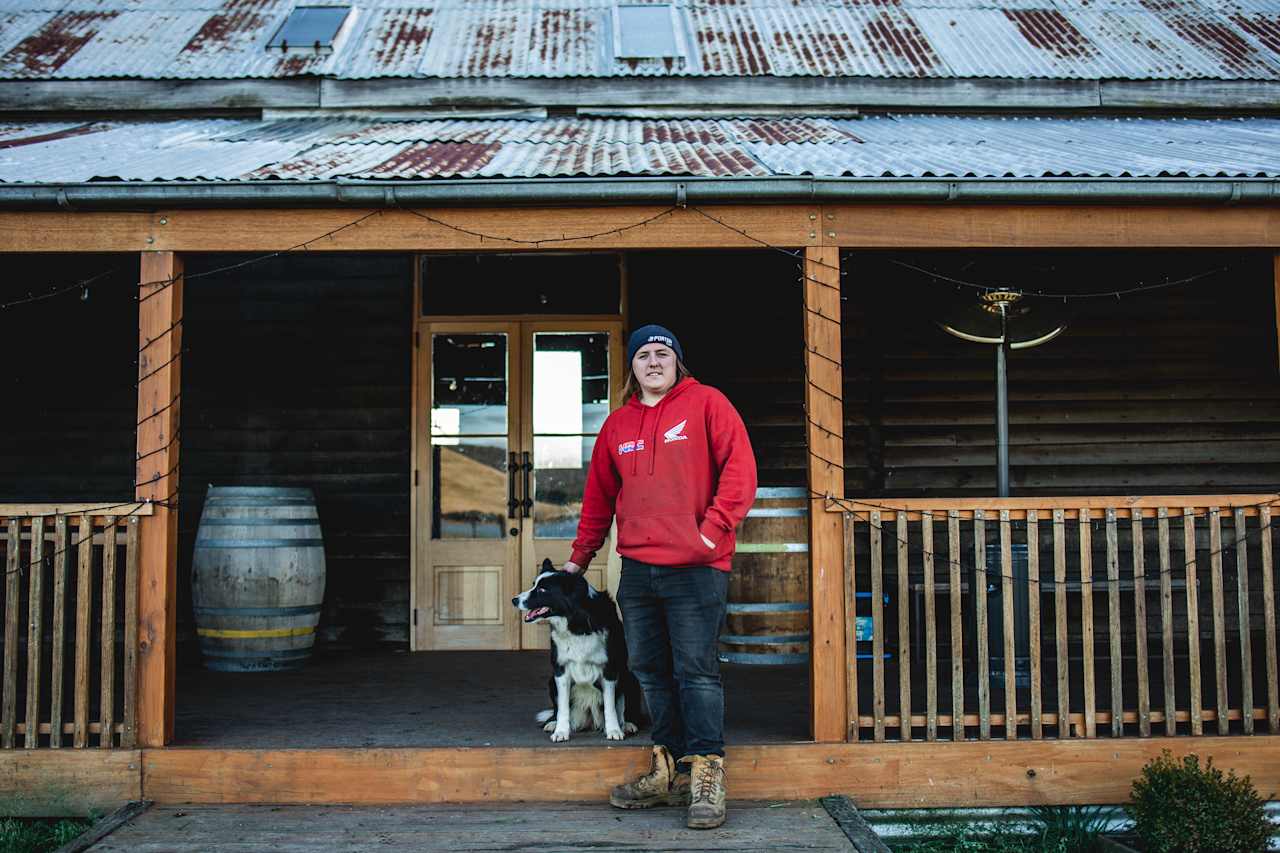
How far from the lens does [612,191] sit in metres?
4.62

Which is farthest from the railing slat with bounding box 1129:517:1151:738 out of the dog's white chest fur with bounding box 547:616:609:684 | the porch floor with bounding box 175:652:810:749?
the dog's white chest fur with bounding box 547:616:609:684

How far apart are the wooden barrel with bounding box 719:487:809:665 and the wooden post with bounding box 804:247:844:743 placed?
0.92 m

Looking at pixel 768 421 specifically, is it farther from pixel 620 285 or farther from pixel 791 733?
pixel 791 733

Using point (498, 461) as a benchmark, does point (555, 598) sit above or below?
below

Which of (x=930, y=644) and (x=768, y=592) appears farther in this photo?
(x=768, y=592)

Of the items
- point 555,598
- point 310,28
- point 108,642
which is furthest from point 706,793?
point 310,28

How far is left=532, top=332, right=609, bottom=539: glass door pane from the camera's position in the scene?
295 inches

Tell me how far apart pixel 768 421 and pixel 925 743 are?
3.20 metres

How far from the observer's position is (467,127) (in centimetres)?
679

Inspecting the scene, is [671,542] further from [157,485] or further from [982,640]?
[157,485]

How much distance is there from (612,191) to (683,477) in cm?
132

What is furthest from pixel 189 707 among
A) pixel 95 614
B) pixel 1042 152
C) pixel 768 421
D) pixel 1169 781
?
pixel 1042 152

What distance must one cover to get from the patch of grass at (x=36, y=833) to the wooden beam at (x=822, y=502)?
123 inches

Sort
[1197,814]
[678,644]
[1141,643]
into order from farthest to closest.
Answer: [1141,643] < [678,644] < [1197,814]
